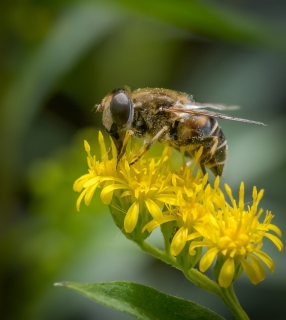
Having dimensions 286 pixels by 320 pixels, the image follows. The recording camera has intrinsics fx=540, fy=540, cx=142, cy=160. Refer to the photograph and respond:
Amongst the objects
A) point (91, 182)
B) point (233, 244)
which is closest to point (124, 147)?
point (91, 182)

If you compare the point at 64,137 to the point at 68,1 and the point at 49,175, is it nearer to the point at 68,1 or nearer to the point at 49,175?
the point at 49,175

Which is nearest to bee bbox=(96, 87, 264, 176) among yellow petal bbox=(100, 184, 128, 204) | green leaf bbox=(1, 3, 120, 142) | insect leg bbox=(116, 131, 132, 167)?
insect leg bbox=(116, 131, 132, 167)

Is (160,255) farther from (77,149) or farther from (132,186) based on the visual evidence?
(77,149)

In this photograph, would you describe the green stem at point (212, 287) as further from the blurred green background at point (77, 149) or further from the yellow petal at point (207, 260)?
the blurred green background at point (77, 149)

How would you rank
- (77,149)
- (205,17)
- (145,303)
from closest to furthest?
(145,303)
(205,17)
(77,149)

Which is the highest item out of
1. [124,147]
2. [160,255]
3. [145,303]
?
[124,147]

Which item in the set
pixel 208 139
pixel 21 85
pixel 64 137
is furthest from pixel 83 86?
pixel 208 139

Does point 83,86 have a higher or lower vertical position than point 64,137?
higher

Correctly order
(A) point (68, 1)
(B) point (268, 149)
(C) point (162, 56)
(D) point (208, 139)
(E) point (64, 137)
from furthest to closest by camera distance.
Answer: (C) point (162, 56), (E) point (64, 137), (B) point (268, 149), (A) point (68, 1), (D) point (208, 139)
